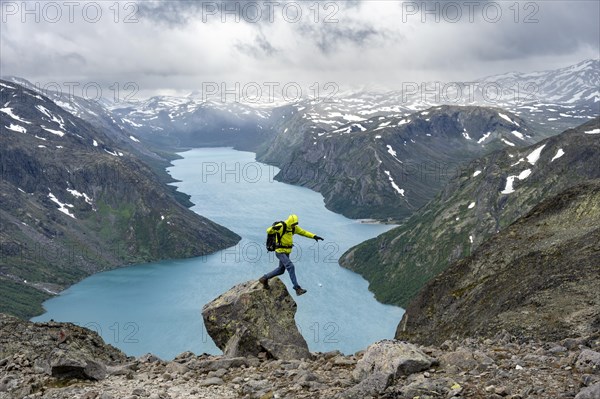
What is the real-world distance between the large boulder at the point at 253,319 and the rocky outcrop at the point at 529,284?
1333 cm

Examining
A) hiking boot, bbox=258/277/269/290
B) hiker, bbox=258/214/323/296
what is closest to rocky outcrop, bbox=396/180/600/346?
hiker, bbox=258/214/323/296

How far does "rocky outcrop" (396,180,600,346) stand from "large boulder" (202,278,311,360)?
13330 millimetres

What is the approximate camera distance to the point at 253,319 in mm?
33656

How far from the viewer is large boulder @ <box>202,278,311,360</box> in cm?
3186

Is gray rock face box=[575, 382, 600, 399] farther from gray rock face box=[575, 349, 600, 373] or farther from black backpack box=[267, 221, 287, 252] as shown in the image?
black backpack box=[267, 221, 287, 252]

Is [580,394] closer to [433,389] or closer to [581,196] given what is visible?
[433,389]

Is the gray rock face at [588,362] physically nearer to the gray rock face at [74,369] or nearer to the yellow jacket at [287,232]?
the yellow jacket at [287,232]

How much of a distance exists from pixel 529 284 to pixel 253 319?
22509mm

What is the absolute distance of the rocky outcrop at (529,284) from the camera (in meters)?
33.1

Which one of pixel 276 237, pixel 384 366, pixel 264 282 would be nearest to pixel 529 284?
pixel 264 282

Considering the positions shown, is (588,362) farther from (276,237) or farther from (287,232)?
(276,237)

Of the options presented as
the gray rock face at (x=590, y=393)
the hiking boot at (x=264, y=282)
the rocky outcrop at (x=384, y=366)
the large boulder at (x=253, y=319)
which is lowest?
the large boulder at (x=253, y=319)

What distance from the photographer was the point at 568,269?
133 feet

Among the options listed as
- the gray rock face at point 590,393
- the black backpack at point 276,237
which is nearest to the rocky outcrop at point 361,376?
the gray rock face at point 590,393
